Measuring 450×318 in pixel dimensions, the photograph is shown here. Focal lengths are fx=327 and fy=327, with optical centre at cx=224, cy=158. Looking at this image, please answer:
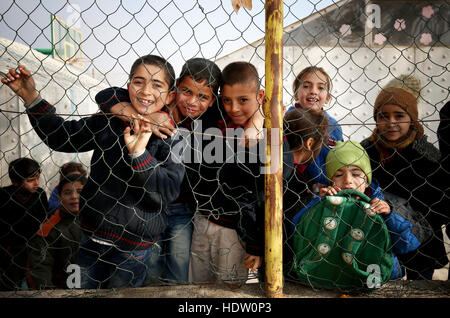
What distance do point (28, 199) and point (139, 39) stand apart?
38.6 inches

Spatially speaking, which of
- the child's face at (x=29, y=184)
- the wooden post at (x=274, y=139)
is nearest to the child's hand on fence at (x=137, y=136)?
the wooden post at (x=274, y=139)

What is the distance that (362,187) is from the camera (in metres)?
1.22

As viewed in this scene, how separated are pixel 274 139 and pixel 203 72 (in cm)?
43

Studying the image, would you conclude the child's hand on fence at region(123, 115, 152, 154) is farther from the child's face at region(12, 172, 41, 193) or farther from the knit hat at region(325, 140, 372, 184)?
the child's face at region(12, 172, 41, 193)

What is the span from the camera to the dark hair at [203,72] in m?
1.27

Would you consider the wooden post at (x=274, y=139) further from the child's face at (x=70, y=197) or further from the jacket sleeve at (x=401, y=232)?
the child's face at (x=70, y=197)

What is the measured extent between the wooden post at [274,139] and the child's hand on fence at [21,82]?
2.80 ft

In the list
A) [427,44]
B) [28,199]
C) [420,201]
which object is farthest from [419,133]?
[427,44]

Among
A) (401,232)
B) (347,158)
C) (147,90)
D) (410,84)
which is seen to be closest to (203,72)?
(147,90)

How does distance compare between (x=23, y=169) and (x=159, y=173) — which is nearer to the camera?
(x=159, y=173)

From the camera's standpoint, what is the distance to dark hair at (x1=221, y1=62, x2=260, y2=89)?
4.17 feet

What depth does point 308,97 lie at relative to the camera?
5.29ft

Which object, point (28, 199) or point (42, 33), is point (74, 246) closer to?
point (28, 199)

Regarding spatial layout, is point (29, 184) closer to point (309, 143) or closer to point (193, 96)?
point (193, 96)
